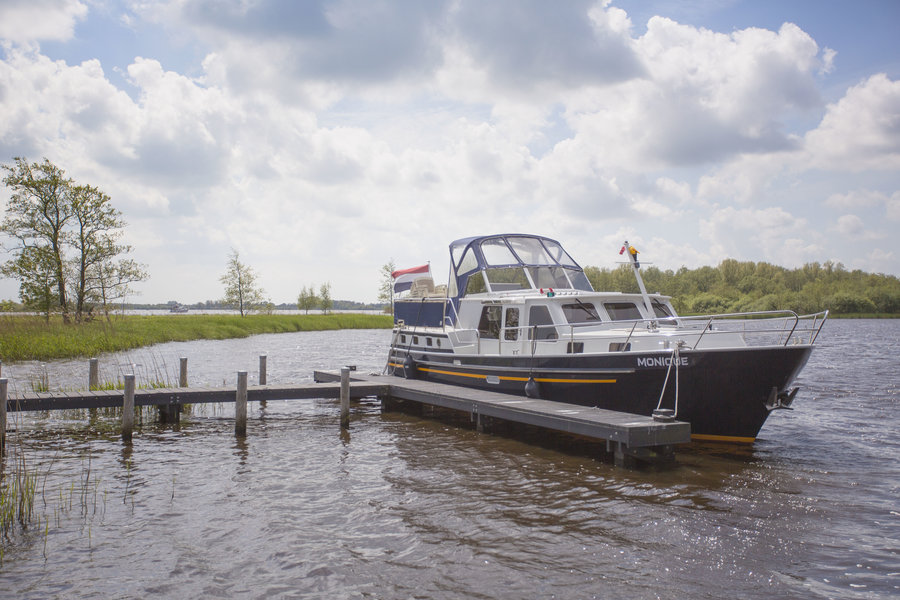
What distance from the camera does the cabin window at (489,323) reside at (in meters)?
15.2

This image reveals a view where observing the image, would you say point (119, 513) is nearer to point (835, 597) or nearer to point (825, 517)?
point (835, 597)

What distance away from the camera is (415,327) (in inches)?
709

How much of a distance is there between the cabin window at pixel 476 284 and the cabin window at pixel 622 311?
340 centimetres

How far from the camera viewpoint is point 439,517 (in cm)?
812

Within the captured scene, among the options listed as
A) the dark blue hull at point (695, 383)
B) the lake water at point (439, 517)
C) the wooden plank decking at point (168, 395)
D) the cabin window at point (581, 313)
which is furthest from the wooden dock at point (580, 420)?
the cabin window at point (581, 313)

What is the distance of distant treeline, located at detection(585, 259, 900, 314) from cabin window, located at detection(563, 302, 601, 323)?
2352 inches

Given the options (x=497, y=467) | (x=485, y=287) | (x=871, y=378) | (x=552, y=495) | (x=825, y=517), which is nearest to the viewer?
(x=825, y=517)

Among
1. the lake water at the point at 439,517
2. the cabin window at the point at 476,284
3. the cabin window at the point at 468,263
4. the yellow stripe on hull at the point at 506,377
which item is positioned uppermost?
the cabin window at the point at 468,263

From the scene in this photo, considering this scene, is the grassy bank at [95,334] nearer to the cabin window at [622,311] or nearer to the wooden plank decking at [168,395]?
the wooden plank decking at [168,395]

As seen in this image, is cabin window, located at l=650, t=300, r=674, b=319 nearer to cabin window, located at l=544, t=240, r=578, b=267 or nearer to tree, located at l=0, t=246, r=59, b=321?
cabin window, located at l=544, t=240, r=578, b=267

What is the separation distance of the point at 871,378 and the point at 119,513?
24.9 metres

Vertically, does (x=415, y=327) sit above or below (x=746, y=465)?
above

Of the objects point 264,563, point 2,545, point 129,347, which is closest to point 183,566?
point 264,563

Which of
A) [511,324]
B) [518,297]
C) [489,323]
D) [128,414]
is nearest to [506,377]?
[511,324]
